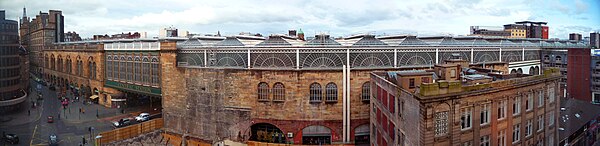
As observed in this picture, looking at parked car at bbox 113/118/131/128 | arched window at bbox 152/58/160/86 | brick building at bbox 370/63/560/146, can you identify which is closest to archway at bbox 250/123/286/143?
brick building at bbox 370/63/560/146

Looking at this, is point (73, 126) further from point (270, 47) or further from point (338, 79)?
point (338, 79)

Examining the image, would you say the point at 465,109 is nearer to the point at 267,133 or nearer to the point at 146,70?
the point at 267,133

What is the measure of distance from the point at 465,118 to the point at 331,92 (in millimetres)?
13179

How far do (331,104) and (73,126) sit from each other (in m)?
22.4

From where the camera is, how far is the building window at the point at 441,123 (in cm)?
1479

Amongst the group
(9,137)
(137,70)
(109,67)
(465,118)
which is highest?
(109,67)

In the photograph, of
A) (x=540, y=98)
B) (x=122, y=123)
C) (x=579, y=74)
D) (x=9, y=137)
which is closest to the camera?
(x=9, y=137)

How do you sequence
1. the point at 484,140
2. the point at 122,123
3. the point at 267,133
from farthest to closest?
the point at 122,123 → the point at 267,133 → the point at 484,140

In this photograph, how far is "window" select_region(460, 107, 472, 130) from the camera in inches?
609

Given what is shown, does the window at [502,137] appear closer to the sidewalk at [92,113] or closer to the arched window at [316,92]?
the arched window at [316,92]

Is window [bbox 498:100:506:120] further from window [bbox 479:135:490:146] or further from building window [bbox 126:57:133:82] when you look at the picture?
building window [bbox 126:57:133:82]

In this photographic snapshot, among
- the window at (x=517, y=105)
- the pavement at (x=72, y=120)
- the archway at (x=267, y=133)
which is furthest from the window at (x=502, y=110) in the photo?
the pavement at (x=72, y=120)

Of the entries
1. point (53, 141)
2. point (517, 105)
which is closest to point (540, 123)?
point (517, 105)

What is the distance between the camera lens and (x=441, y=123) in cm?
1504
